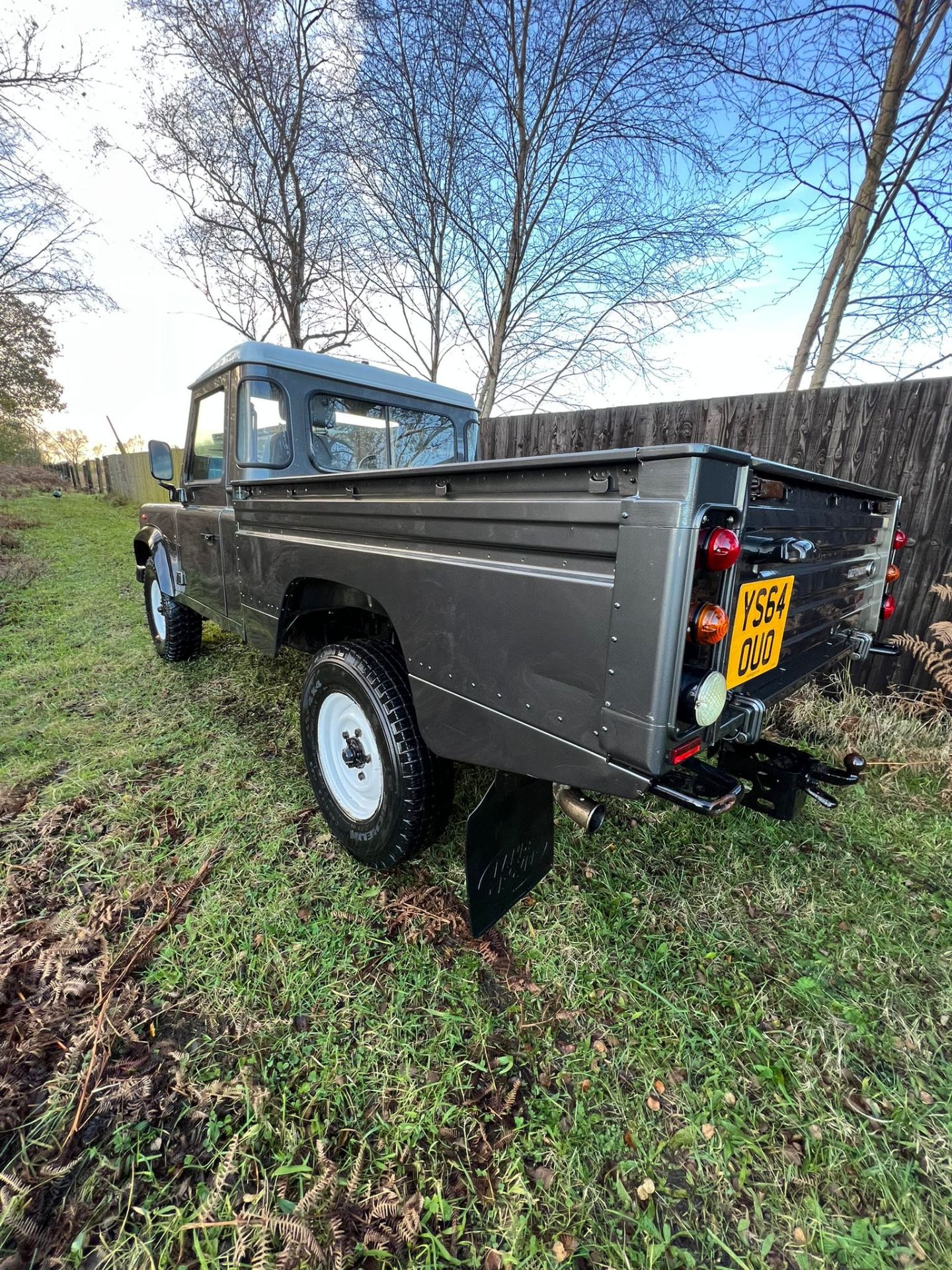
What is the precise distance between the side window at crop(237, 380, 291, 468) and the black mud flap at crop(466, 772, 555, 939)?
7.86 feet

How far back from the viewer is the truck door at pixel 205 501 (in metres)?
3.22

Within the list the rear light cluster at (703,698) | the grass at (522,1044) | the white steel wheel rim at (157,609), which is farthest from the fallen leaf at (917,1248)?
the white steel wheel rim at (157,609)

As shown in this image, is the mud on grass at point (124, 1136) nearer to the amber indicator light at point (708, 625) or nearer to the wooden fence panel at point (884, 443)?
the amber indicator light at point (708, 625)

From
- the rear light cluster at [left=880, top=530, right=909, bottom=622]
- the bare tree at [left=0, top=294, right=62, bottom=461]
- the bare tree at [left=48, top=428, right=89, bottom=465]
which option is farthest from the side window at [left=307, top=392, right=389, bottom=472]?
the bare tree at [left=48, top=428, right=89, bottom=465]

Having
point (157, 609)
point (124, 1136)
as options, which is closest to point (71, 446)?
point (157, 609)

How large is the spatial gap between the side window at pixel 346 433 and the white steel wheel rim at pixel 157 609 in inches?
90.1

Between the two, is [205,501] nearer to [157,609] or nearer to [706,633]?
[157,609]

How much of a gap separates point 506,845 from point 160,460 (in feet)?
11.9

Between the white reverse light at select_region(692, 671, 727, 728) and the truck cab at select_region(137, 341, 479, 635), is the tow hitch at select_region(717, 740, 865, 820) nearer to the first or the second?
the white reverse light at select_region(692, 671, 727, 728)

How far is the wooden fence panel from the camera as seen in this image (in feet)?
11.2

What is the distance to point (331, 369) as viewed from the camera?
3170mm

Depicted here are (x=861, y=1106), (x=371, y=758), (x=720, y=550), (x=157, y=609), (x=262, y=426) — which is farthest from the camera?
(x=157, y=609)

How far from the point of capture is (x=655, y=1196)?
48.9 inches

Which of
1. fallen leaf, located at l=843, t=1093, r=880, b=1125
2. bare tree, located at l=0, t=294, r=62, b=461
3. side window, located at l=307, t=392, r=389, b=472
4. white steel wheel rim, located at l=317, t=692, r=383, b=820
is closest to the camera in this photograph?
fallen leaf, located at l=843, t=1093, r=880, b=1125
